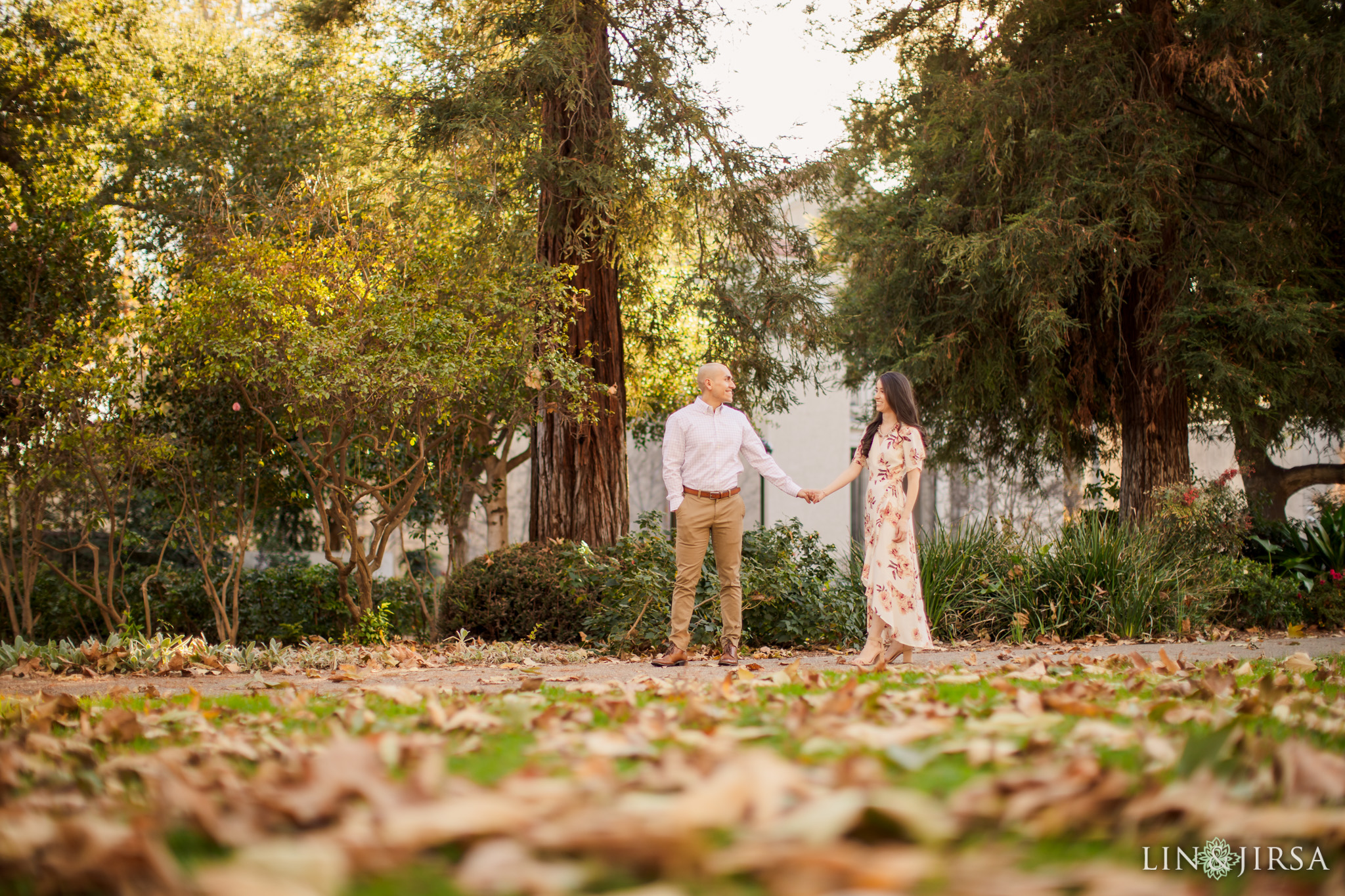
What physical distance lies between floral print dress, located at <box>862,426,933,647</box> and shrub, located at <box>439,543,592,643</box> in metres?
3.47

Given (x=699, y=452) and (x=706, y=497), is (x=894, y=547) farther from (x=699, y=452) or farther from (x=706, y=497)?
(x=699, y=452)

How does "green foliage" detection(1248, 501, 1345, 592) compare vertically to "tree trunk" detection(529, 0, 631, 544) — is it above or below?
below

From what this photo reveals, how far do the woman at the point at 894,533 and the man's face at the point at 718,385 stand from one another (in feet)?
3.67

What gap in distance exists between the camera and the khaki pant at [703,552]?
24.7 ft

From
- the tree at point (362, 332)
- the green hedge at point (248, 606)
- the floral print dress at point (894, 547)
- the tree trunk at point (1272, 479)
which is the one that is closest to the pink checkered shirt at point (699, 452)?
the floral print dress at point (894, 547)

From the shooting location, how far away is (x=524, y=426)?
60.0 feet

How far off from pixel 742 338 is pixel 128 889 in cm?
1123

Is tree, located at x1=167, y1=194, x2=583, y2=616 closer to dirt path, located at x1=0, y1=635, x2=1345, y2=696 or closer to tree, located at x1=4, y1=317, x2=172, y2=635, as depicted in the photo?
tree, located at x1=4, y1=317, x2=172, y2=635

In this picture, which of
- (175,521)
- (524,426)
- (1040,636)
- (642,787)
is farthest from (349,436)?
(642,787)

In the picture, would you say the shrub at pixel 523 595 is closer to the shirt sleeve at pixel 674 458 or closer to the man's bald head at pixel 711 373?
the shirt sleeve at pixel 674 458

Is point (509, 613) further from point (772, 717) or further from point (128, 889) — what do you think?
point (128, 889)

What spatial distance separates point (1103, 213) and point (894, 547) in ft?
22.1

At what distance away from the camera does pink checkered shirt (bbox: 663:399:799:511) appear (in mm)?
7543

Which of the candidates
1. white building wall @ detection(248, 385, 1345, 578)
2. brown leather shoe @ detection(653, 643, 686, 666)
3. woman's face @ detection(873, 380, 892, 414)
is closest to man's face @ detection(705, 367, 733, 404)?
woman's face @ detection(873, 380, 892, 414)
